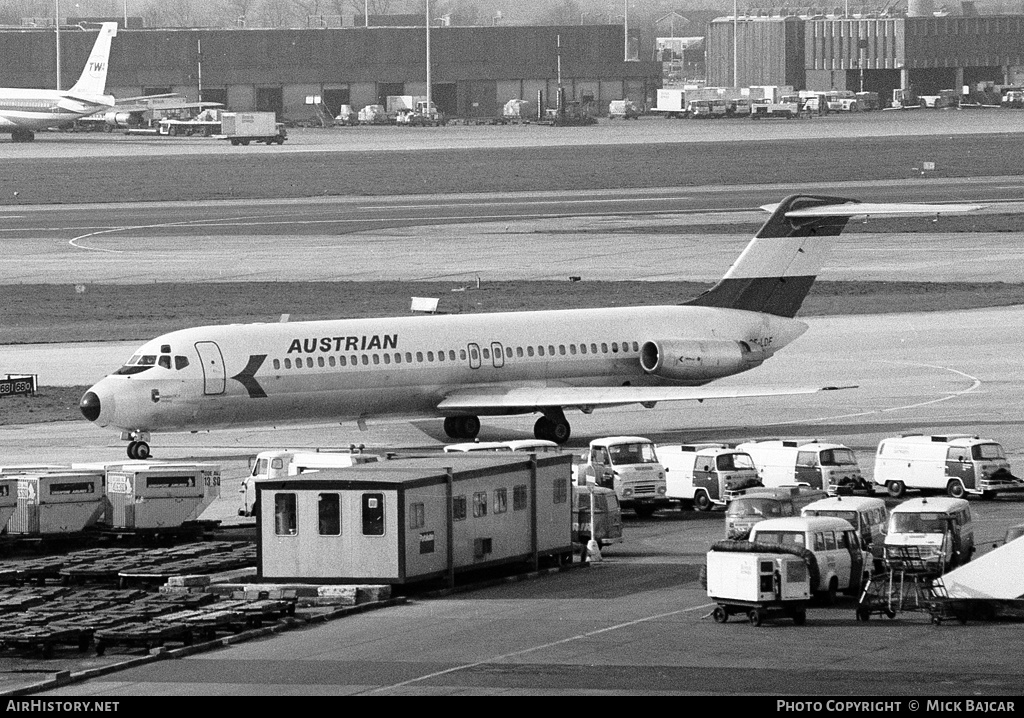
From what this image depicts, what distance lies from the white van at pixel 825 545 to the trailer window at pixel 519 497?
5.05 m

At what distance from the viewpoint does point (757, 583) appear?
106ft

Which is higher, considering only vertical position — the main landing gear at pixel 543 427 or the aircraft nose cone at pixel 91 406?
the aircraft nose cone at pixel 91 406

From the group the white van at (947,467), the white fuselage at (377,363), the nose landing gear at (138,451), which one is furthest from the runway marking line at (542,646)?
the nose landing gear at (138,451)

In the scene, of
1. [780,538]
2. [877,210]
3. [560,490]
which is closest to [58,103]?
[877,210]

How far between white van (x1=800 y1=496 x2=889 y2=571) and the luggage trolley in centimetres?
82

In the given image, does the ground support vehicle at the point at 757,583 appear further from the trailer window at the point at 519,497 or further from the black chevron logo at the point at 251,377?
the black chevron logo at the point at 251,377

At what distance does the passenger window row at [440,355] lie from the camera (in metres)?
51.1

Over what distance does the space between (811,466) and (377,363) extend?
12.6 meters

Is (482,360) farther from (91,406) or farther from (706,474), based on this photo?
(91,406)

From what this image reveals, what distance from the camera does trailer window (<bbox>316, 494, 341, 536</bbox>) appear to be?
3584cm

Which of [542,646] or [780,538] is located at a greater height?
[780,538]

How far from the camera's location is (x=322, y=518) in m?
36.0

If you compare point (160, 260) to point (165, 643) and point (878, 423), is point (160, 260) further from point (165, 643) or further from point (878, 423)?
point (165, 643)

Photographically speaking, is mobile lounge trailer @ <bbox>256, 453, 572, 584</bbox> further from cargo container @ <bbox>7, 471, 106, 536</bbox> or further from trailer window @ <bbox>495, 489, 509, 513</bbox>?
cargo container @ <bbox>7, 471, 106, 536</bbox>
